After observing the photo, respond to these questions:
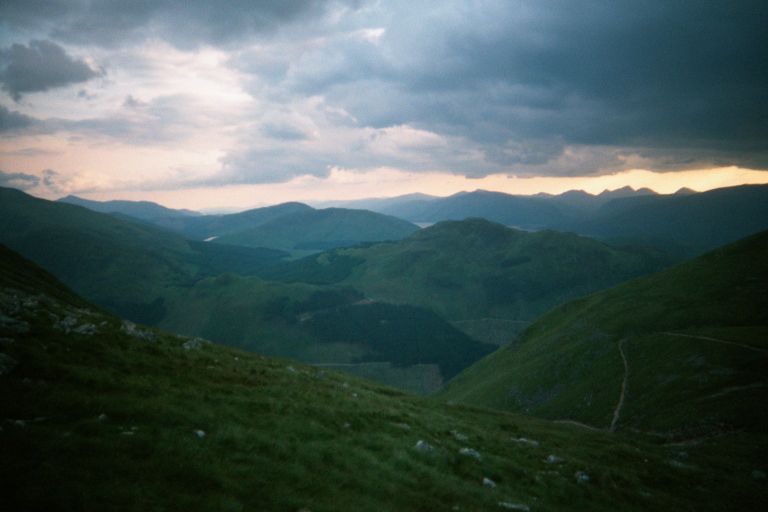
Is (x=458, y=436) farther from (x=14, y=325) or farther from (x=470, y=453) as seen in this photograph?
(x=14, y=325)

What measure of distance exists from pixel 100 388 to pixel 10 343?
17.5 ft

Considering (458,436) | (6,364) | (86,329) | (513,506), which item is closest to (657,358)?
(458,436)

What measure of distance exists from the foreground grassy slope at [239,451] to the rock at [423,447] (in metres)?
0.24

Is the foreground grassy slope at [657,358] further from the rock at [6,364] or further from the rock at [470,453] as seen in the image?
the rock at [6,364]

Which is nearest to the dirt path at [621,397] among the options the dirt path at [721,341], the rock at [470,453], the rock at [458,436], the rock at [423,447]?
the dirt path at [721,341]

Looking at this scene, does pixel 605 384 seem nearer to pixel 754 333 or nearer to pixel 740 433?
pixel 754 333

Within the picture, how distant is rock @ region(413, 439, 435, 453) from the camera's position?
68.0ft

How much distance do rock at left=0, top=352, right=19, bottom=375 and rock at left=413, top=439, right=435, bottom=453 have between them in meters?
18.3

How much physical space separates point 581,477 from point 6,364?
28.9 m

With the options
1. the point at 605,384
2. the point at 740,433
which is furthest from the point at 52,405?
the point at 605,384

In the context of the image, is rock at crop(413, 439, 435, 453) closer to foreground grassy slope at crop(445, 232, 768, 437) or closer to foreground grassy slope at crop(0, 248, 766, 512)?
foreground grassy slope at crop(0, 248, 766, 512)

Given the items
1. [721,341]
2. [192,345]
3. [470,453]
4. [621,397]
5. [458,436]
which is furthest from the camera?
[721,341]

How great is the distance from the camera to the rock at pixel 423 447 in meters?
20.7

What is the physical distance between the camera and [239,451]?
15.6 meters
